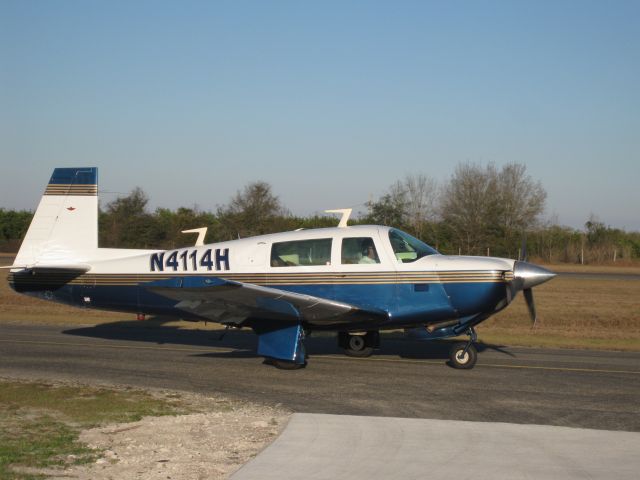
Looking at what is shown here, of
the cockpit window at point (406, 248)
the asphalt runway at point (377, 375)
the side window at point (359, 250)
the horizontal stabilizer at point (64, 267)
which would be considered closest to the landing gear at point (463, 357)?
the asphalt runway at point (377, 375)

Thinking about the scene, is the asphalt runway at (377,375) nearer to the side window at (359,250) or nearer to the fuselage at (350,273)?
the fuselage at (350,273)

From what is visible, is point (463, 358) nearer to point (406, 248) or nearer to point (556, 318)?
point (406, 248)

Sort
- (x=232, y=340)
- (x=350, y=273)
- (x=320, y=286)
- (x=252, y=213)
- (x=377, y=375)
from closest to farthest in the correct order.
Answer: (x=377, y=375) < (x=350, y=273) < (x=320, y=286) < (x=232, y=340) < (x=252, y=213)

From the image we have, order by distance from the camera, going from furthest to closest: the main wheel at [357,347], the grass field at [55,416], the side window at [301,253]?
the main wheel at [357,347]
the side window at [301,253]
the grass field at [55,416]

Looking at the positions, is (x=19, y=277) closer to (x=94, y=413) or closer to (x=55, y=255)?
(x=55, y=255)

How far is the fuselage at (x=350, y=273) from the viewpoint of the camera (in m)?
12.4

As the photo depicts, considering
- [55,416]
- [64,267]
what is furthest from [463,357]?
[64,267]

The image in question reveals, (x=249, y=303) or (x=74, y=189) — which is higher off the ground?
(x=74, y=189)

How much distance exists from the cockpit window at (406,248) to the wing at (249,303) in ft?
3.56

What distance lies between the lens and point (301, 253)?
1335 cm

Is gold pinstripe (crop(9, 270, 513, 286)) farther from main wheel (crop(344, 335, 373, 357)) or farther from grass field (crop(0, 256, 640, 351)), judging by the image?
grass field (crop(0, 256, 640, 351))

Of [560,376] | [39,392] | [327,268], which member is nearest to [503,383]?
[560,376]

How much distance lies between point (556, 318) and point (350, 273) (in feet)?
38.5

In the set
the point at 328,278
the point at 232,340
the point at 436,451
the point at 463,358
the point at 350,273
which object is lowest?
the point at 232,340
